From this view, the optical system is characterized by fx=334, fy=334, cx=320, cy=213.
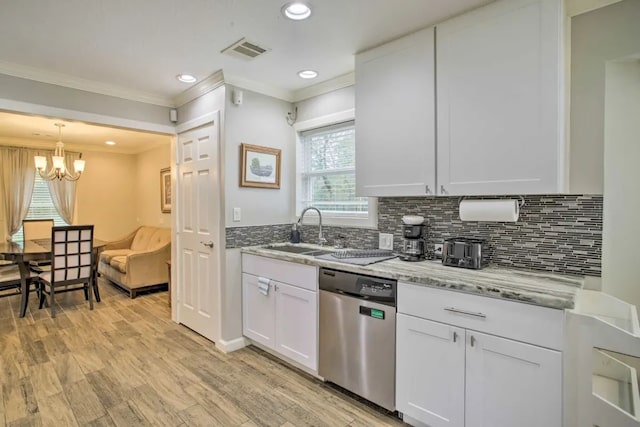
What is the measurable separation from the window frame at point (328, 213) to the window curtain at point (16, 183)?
522 cm

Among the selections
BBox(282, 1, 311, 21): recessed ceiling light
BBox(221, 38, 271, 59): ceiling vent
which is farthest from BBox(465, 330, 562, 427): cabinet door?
BBox(221, 38, 271, 59): ceiling vent

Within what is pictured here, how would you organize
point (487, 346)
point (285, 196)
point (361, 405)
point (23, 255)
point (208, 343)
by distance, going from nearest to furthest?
point (487, 346) < point (361, 405) < point (208, 343) < point (285, 196) < point (23, 255)

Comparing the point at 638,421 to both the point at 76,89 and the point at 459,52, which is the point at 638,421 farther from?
the point at 76,89

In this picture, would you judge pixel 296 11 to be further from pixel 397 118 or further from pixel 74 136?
pixel 74 136

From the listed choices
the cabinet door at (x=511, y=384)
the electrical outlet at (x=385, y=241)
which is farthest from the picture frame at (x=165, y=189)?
the cabinet door at (x=511, y=384)

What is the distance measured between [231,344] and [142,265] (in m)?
Result: 2.50

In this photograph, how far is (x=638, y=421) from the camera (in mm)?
1255

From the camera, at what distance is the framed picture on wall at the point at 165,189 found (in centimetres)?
563

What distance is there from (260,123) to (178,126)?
0.99 meters

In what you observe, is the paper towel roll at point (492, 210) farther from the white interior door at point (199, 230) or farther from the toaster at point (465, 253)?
the white interior door at point (199, 230)

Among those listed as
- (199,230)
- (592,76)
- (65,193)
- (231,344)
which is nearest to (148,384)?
(231,344)

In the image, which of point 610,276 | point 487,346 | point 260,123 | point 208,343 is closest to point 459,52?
point 610,276

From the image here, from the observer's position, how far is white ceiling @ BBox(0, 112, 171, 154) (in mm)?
4470

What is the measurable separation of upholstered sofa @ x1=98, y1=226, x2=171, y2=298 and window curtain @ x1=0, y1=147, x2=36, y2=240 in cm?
150
